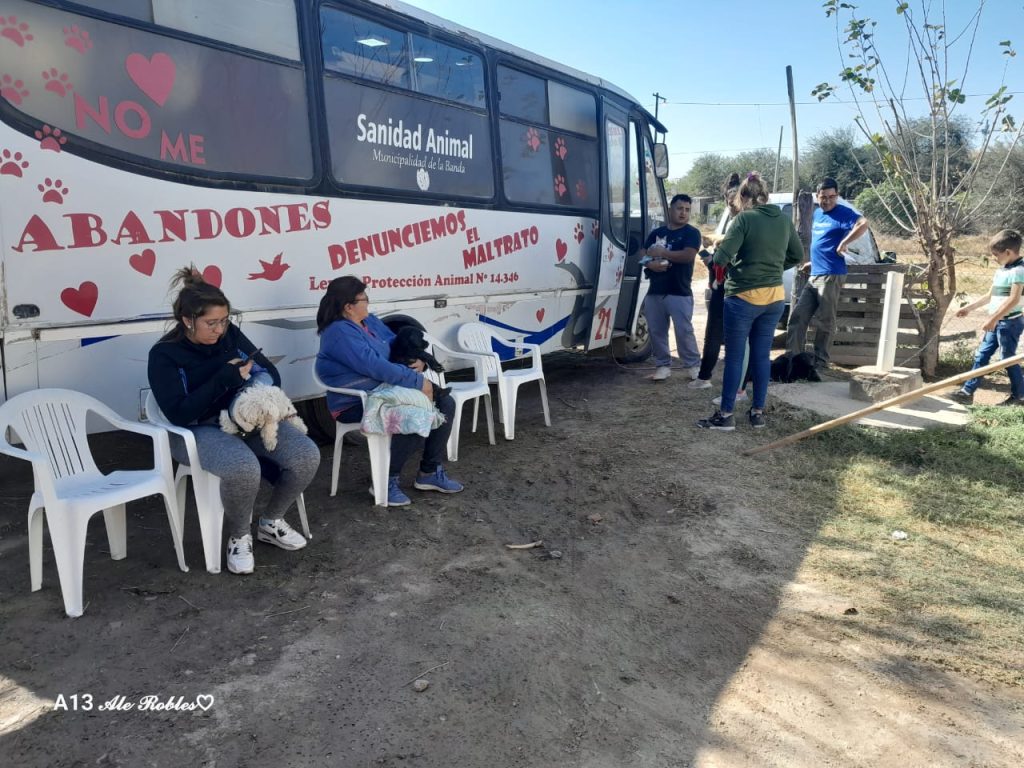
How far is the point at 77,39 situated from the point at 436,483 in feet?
9.43

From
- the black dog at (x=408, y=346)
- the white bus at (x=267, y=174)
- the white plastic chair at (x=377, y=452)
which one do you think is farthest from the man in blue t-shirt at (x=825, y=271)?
the white plastic chair at (x=377, y=452)

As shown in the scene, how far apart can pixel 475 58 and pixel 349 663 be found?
4610 millimetres

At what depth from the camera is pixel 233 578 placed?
3523 millimetres

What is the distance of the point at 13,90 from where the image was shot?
135 inches

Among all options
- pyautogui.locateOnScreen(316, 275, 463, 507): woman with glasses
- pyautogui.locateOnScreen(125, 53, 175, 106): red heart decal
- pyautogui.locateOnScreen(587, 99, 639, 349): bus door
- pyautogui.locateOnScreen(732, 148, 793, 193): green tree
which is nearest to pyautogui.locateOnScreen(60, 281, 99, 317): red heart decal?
pyautogui.locateOnScreen(125, 53, 175, 106): red heart decal

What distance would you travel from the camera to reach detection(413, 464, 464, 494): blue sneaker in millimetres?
4727

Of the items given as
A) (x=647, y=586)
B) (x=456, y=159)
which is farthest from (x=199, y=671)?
(x=456, y=159)

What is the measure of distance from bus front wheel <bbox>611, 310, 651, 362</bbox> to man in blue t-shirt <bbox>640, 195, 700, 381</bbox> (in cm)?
111

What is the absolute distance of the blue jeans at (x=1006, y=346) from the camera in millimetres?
6551

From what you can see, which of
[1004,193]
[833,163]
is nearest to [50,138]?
[1004,193]

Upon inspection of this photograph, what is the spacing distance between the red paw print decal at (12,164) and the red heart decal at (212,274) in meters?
0.97

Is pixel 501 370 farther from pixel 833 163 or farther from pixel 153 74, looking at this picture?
pixel 833 163

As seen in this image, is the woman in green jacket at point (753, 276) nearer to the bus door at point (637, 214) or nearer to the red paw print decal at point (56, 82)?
the bus door at point (637, 214)

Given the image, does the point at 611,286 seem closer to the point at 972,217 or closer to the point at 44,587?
the point at 972,217
